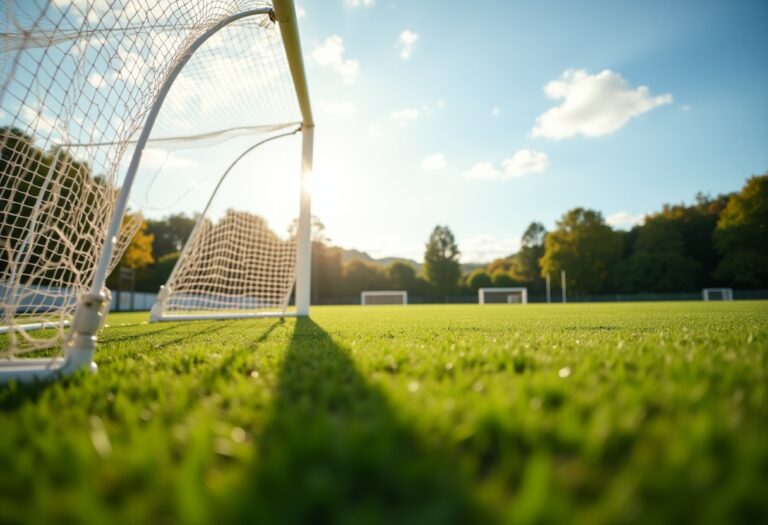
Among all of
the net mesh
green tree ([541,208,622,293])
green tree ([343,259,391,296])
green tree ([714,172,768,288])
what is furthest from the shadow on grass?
green tree ([714,172,768,288])

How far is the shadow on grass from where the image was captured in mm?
571

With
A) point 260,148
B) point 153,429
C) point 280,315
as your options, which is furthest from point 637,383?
point 260,148

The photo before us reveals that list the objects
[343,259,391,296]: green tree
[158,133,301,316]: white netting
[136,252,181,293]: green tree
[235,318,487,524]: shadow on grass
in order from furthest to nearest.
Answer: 1. [343,259,391,296]: green tree
2. [136,252,181,293]: green tree
3. [158,133,301,316]: white netting
4. [235,318,487,524]: shadow on grass

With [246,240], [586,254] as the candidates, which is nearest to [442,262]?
[586,254]

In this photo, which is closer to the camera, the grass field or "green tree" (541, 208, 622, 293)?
the grass field

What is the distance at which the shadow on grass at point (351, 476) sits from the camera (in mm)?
571

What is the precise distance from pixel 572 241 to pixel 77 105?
49210 mm

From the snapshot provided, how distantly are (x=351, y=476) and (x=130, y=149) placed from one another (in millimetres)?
3464

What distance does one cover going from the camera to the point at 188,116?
5.78 meters

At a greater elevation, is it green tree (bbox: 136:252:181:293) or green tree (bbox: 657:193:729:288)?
green tree (bbox: 657:193:729:288)

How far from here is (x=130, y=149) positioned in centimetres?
314

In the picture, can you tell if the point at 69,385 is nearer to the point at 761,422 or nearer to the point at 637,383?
the point at 637,383

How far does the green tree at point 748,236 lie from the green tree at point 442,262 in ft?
94.1

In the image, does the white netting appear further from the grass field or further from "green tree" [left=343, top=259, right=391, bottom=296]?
"green tree" [left=343, top=259, right=391, bottom=296]
